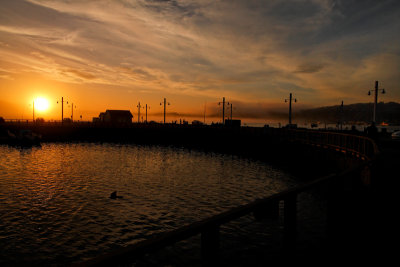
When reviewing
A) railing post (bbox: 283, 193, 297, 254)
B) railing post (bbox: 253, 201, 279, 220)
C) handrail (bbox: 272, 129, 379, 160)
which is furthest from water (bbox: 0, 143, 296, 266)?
railing post (bbox: 283, 193, 297, 254)

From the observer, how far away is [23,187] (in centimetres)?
2680

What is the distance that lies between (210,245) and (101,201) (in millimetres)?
20442

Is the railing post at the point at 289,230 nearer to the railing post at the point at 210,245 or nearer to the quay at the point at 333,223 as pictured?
the quay at the point at 333,223

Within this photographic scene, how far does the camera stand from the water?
1438 cm

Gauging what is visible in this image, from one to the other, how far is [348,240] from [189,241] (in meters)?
8.99

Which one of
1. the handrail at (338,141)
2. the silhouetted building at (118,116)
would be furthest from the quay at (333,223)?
the silhouetted building at (118,116)

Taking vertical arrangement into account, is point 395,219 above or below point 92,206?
above

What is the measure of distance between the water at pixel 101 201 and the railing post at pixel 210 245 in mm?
11437

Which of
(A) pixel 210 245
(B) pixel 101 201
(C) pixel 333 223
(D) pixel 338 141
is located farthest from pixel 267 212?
(D) pixel 338 141

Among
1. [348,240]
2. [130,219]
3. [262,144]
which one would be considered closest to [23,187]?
[130,219]

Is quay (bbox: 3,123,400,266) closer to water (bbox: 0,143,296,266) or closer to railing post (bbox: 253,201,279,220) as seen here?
railing post (bbox: 253,201,279,220)

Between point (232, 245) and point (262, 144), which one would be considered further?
point (262, 144)

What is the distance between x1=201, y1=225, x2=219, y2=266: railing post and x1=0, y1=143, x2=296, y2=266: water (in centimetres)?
1144

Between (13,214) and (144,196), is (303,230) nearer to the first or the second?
(144,196)
